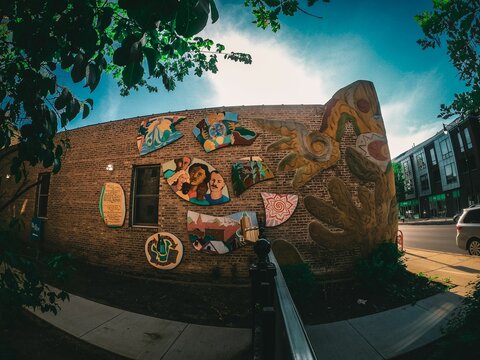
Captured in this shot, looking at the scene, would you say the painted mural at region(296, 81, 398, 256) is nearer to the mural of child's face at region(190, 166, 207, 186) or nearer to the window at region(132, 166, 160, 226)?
the mural of child's face at region(190, 166, 207, 186)

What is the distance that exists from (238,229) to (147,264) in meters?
2.99

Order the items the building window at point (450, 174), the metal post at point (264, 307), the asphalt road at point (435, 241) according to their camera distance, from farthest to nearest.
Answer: the building window at point (450, 174)
the asphalt road at point (435, 241)
the metal post at point (264, 307)

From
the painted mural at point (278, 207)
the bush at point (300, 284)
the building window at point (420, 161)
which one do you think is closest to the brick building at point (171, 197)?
the painted mural at point (278, 207)

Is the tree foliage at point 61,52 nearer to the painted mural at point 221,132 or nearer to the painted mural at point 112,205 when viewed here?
the painted mural at point 221,132

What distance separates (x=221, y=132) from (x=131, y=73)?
18.6 ft

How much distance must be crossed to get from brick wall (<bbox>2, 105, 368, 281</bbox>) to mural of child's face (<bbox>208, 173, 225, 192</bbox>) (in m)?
0.17

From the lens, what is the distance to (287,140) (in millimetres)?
6488

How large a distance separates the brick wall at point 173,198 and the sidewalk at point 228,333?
203 cm

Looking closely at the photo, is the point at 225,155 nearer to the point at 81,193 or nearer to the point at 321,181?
the point at 321,181

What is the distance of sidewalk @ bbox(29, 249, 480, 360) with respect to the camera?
10.8 ft

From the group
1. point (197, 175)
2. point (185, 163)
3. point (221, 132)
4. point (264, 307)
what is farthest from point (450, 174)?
point (264, 307)

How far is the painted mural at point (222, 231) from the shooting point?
6.16m

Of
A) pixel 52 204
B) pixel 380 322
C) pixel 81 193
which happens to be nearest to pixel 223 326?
pixel 380 322

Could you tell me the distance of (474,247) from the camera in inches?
307
